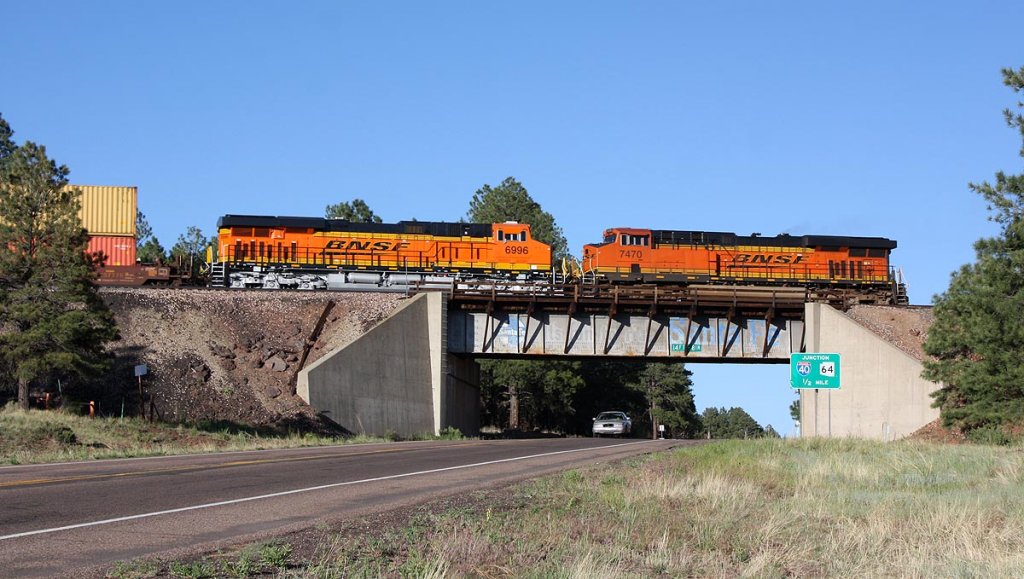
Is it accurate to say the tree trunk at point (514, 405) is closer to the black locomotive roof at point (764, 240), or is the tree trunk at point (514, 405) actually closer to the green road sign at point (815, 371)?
the black locomotive roof at point (764, 240)

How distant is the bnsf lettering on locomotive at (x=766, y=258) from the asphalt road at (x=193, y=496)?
121 ft

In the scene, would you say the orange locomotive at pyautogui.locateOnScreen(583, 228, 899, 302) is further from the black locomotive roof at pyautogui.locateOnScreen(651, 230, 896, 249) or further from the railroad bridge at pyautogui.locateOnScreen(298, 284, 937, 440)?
the railroad bridge at pyautogui.locateOnScreen(298, 284, 937, 440)

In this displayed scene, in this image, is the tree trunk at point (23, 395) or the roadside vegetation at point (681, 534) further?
the tree trunk at point (23, 395)

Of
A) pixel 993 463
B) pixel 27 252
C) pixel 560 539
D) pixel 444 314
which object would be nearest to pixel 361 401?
pixel 444 314

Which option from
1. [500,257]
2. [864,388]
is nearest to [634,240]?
[500,257]

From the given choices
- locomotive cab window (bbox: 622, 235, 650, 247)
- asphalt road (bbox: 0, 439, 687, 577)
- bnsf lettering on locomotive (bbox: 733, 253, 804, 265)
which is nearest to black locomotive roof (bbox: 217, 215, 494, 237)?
locomotive cab window (bbox: 622, 235, 650, 247)

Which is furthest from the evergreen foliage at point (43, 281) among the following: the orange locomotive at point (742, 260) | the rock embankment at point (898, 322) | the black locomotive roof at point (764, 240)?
the rock embankment at point (898, 322)

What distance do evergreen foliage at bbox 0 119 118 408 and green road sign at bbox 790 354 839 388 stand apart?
889 inches

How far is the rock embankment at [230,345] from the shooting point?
3903 centimetres

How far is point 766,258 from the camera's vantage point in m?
58.8

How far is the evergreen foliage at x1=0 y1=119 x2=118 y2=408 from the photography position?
32031 mm

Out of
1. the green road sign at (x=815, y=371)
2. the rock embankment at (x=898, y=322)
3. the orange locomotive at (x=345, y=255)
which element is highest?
the orange locomotive at (x=345, y=255)

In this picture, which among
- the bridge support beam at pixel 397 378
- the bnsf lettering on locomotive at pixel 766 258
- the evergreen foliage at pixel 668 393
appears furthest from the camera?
the evergreen foliage at pixel 668 393

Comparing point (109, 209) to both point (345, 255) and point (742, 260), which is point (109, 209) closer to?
point (345, 255)
